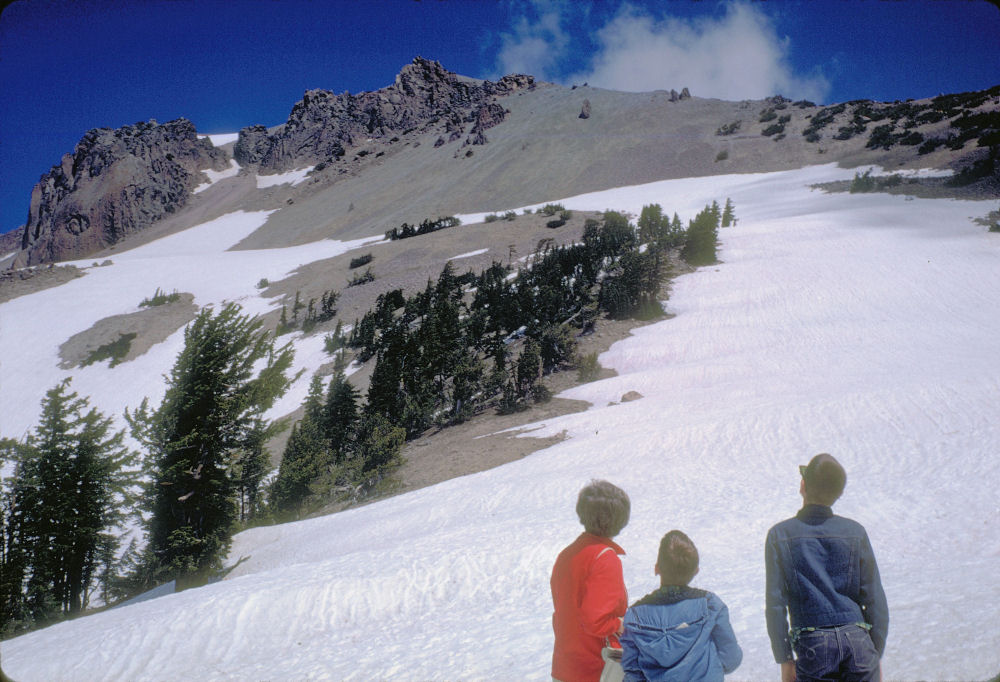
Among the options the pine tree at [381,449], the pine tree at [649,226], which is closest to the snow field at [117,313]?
the pine tree at [381,449]

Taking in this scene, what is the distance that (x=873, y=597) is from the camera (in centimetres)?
266

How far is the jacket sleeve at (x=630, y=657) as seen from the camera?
254cm

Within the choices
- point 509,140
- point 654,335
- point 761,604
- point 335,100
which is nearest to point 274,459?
point 654,335

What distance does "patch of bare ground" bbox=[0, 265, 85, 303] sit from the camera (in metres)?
49.1

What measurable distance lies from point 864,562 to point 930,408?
10082 mm

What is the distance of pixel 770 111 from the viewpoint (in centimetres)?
8306

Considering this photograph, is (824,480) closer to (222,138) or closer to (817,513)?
(817,513)

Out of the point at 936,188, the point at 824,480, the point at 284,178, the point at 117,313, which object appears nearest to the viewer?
the point at 824,480

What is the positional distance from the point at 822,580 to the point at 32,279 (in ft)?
236

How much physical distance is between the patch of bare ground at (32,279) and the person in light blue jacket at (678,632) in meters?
65.7

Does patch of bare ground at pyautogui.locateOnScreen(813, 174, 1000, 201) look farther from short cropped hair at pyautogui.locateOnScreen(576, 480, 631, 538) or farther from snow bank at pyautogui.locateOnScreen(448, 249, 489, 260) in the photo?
short cropped hair at pyautogui.locateOnScreen(576, 480, 631, 538)

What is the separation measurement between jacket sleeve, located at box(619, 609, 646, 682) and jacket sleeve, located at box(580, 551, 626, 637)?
0.10 m

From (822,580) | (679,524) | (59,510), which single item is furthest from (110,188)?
(822,580)

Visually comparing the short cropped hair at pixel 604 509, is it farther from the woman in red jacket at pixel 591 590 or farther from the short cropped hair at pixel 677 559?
the short cropped hair at pixel 677 559
